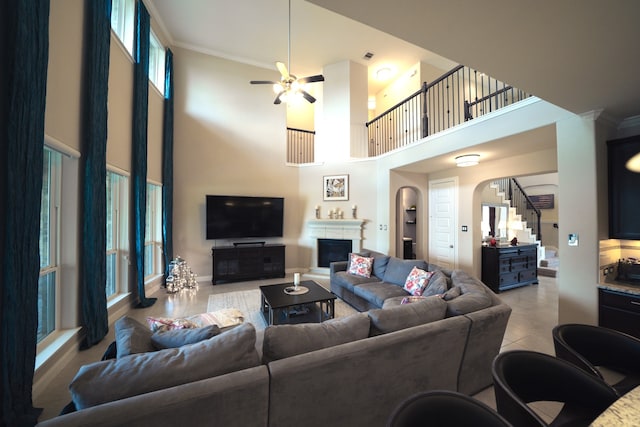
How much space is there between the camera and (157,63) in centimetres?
516

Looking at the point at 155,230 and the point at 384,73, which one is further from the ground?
the point at 384,73

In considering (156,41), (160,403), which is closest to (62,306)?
(160,403)

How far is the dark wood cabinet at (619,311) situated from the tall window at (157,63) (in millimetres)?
7491

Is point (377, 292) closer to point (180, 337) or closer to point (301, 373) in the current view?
point (301, 373)

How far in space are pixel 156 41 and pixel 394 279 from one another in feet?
21.5

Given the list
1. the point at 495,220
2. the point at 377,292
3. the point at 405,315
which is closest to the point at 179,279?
the point at 377,292

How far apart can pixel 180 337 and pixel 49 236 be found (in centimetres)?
232

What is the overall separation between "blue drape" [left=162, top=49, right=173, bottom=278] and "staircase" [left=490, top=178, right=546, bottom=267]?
7.53 meters

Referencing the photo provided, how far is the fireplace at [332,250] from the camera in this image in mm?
6277

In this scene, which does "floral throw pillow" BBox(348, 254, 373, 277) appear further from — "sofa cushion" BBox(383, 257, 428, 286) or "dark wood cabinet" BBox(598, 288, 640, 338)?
"dark wood cabinet" BBox(598, 288, 640, 338)

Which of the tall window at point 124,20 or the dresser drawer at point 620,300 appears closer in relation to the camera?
the dresser drawer at point 620,300

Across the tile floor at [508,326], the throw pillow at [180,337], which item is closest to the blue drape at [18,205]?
the tile floor at [508,326]

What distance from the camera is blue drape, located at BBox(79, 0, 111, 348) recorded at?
275 cm

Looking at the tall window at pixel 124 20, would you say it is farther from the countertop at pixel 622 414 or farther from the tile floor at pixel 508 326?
the countertop at pixel 622 414
